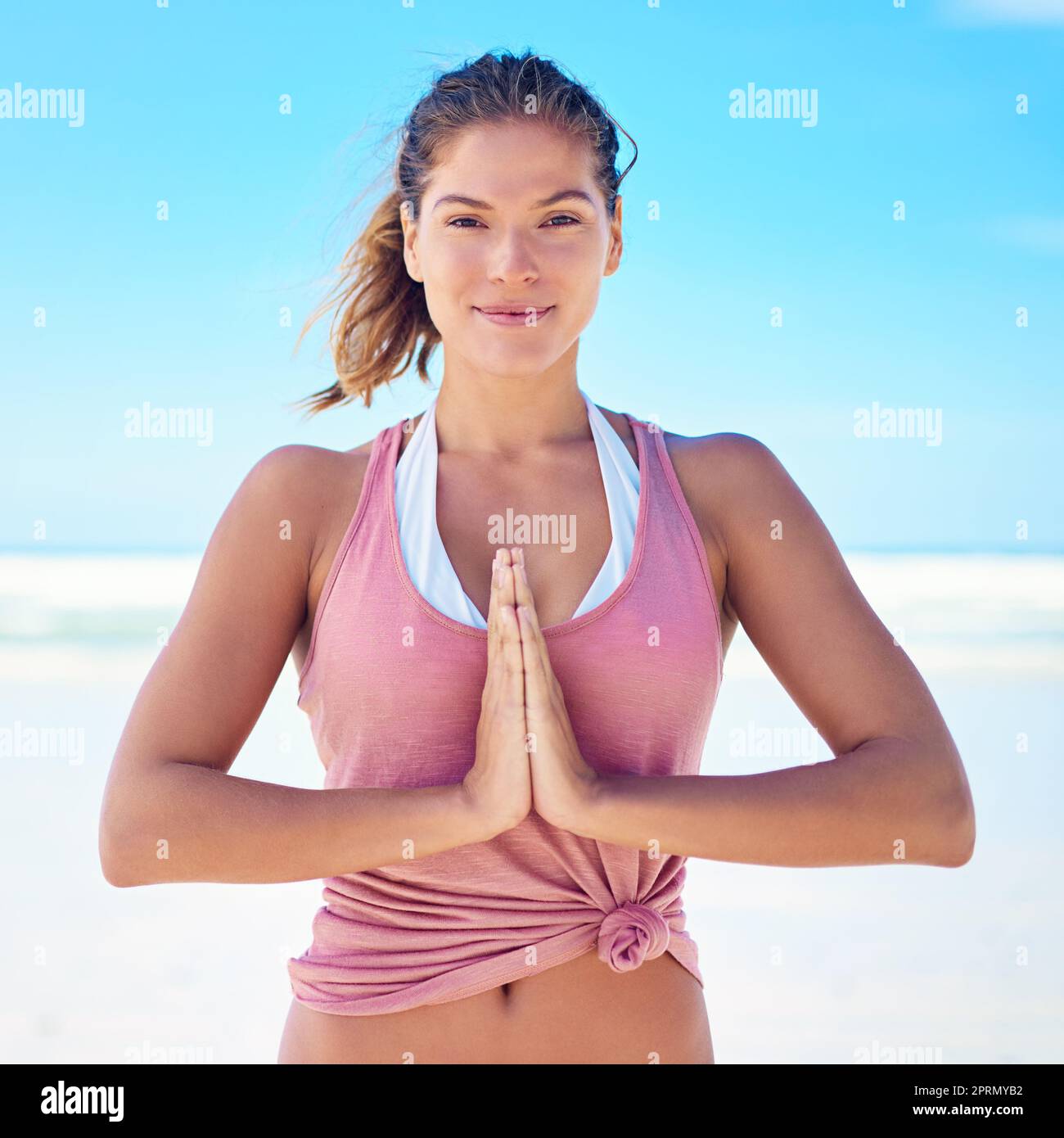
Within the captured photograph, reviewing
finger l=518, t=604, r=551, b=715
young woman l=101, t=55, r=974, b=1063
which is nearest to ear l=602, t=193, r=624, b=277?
young woman l=101, t=55, r=974, b=1063

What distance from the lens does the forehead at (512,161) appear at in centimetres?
186

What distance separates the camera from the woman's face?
6.04 feet

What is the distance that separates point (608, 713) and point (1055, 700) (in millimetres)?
7543

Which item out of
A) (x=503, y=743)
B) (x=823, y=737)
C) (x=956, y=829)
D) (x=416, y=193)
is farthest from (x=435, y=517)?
(x=956, y=829)

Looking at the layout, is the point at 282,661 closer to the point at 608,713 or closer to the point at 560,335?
the point at 608,713

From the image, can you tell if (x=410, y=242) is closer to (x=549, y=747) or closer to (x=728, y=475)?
(x=728, y=475)

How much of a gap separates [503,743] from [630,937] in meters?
0.32

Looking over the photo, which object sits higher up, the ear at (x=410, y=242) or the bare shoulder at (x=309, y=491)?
the ear at (x=410, y=242)

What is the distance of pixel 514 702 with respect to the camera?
1.64 m

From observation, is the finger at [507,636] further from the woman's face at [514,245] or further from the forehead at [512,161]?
the forehead at [512,161]

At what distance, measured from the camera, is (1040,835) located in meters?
5.35

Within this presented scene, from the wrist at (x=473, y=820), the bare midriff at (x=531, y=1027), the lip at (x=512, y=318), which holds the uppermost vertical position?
the lip at (x=512, y=318)

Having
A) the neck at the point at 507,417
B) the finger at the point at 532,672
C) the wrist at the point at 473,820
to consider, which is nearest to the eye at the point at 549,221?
the neck at the point at 507,417

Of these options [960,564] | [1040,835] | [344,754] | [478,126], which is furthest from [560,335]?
[960,564]
